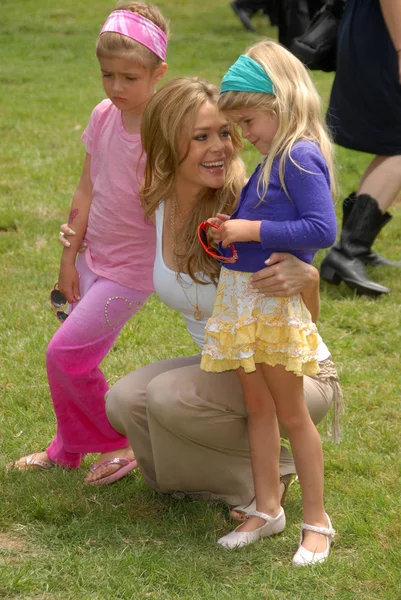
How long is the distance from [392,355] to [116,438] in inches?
65.0

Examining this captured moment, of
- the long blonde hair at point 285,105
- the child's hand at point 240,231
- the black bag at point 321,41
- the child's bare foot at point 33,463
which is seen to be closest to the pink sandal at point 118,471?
the child's bare foot at point 33,463

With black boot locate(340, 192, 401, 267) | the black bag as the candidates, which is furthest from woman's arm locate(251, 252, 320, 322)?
the black bag

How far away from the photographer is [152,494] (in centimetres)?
351

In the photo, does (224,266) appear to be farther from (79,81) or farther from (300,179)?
(79,81)

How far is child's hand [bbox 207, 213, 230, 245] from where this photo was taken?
2947mm

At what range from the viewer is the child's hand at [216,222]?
2947 mm

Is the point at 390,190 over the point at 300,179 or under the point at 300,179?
under

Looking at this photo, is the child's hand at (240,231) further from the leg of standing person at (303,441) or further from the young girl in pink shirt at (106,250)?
the young girl in pink shirt at (106,250)

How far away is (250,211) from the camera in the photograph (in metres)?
2.92

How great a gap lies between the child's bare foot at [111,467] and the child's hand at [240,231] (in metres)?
1.11

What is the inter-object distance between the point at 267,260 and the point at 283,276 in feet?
0.22

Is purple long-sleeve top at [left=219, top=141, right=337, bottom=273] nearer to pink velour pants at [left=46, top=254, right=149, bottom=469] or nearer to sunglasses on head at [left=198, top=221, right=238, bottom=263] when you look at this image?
sunglasses on head at [left=198, top=221, right=238, bottom=263]

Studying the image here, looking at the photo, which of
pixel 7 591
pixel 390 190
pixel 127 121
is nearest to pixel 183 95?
pixel 127 121

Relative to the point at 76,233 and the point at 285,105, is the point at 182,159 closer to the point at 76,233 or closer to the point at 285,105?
the point at 285,105
